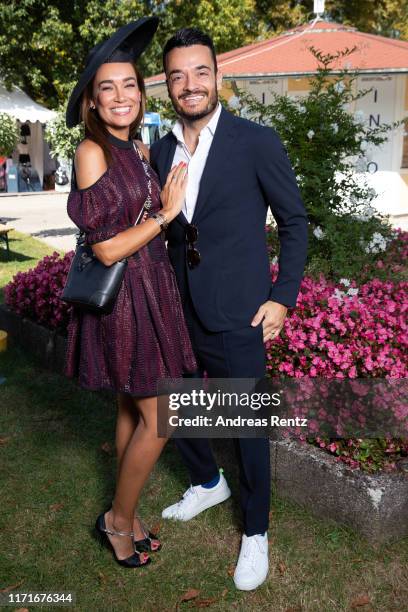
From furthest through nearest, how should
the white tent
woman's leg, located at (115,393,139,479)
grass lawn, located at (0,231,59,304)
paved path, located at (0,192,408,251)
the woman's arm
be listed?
the white tent
paved path, located at (0,192,408,251)
grass lawn, located at (0,231,59,304)
woman's leg, located at (115,393,139,479)
the woman's arm

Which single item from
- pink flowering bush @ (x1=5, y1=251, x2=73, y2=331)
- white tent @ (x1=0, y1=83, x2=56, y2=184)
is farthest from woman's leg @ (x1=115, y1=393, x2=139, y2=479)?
white tent @ (x1=0, y1=83, x2=56, y2=184)

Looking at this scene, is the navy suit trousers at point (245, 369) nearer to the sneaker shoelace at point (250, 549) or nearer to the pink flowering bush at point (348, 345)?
the sneaker shoelace at point (250, 549)

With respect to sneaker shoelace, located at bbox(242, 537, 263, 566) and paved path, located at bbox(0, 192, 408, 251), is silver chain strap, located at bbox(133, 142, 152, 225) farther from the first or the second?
paved path, located at bbox(0, 192, 408, 251)

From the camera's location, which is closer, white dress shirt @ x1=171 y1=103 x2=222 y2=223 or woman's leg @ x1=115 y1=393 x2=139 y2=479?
white dress shirt @ x1=171 y1=103 x2=222 y2=223

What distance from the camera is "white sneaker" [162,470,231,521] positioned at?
3211 millimetres

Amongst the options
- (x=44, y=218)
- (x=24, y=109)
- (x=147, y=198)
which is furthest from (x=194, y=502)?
(x=24, y=109)

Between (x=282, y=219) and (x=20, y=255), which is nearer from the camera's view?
(x=282, y=219)

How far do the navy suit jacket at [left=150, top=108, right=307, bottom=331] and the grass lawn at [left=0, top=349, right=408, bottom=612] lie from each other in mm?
1153

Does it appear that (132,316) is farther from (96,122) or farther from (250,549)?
(250,549)

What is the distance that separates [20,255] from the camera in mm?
10234

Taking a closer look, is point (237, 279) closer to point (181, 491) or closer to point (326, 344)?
point (326, 344)

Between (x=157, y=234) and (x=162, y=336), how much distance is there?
0.41 metres

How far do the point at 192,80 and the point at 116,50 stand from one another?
0.31 metres

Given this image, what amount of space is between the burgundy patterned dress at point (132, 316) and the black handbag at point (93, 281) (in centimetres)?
6
